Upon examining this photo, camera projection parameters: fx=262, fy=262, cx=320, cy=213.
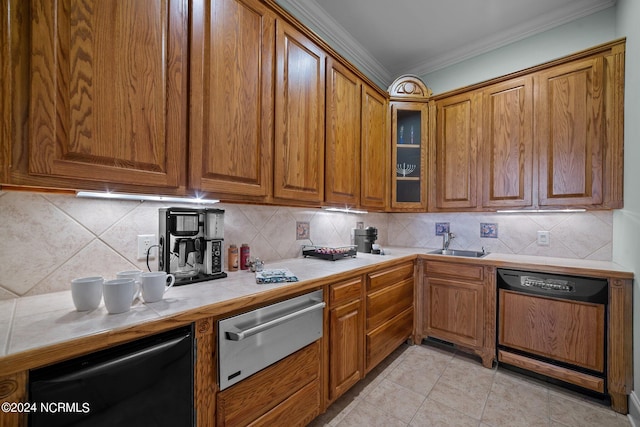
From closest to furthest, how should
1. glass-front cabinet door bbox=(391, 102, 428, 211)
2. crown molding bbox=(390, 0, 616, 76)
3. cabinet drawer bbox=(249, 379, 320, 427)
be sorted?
cabinet drawer bbox=(249, 379, 320, 427)
crown molding bbox=(390, 0, 616, 76)
glass-front cabinet door bbox=(391, 102, 428, 211)

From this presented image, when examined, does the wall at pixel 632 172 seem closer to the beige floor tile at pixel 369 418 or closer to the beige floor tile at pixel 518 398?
the beige floor tile at pixel 518 398

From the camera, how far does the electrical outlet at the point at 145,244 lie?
130cm

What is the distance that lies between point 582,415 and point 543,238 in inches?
50.7

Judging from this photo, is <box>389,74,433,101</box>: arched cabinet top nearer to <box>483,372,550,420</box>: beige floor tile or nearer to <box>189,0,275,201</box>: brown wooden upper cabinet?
<box>189,0,275,201</box>: brown wooden upper cabinet

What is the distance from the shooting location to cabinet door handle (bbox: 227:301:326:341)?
3.29ft

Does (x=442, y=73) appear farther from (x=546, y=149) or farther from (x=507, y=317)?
(x=507, y=317)

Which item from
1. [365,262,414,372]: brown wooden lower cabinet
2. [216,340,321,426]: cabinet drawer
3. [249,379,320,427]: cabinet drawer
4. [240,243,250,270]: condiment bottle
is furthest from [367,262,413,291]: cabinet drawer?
[240,243,250,270]: condiment bottle

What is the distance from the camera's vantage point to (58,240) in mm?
1098

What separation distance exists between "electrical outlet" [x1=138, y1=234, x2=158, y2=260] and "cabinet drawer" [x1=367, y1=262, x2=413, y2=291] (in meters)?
1.31

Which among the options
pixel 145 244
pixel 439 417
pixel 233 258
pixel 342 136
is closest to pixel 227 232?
pixel 233 258

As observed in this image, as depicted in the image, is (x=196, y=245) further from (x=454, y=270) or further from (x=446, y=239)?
(x=446, y=239)

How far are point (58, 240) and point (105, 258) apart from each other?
180mm

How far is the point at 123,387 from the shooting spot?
75 cm

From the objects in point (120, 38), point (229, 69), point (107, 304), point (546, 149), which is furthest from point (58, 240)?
point (546, 149)
